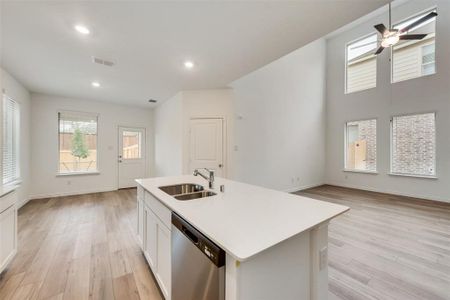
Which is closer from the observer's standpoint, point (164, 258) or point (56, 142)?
point (164, 258)

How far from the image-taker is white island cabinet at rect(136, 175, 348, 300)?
34.0 inches

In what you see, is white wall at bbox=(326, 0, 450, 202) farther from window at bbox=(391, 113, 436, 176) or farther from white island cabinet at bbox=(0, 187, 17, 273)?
white island cabinet at bbox=(0, 187, 17, 273)

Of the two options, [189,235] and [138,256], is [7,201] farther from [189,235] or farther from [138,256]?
[189,235]

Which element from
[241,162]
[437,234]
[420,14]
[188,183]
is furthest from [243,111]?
[420,14]

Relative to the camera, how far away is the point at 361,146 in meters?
5.94

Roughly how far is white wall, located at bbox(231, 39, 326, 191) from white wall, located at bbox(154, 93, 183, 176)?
1394mm

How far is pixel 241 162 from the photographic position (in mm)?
4492

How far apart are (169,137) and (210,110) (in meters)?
1.50

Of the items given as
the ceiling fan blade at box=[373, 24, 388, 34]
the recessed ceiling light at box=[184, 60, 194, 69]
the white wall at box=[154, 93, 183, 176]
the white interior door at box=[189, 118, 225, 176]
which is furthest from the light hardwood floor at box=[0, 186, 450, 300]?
the ceiling fan blade at box=[373, 24, 388, 34]

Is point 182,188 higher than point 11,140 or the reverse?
the reverse

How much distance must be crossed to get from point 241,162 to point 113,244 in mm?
2868

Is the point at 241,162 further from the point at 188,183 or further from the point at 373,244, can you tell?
the point at 373,244

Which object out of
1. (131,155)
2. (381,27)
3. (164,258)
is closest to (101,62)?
(164,258)

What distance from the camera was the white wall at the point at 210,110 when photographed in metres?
4.35
